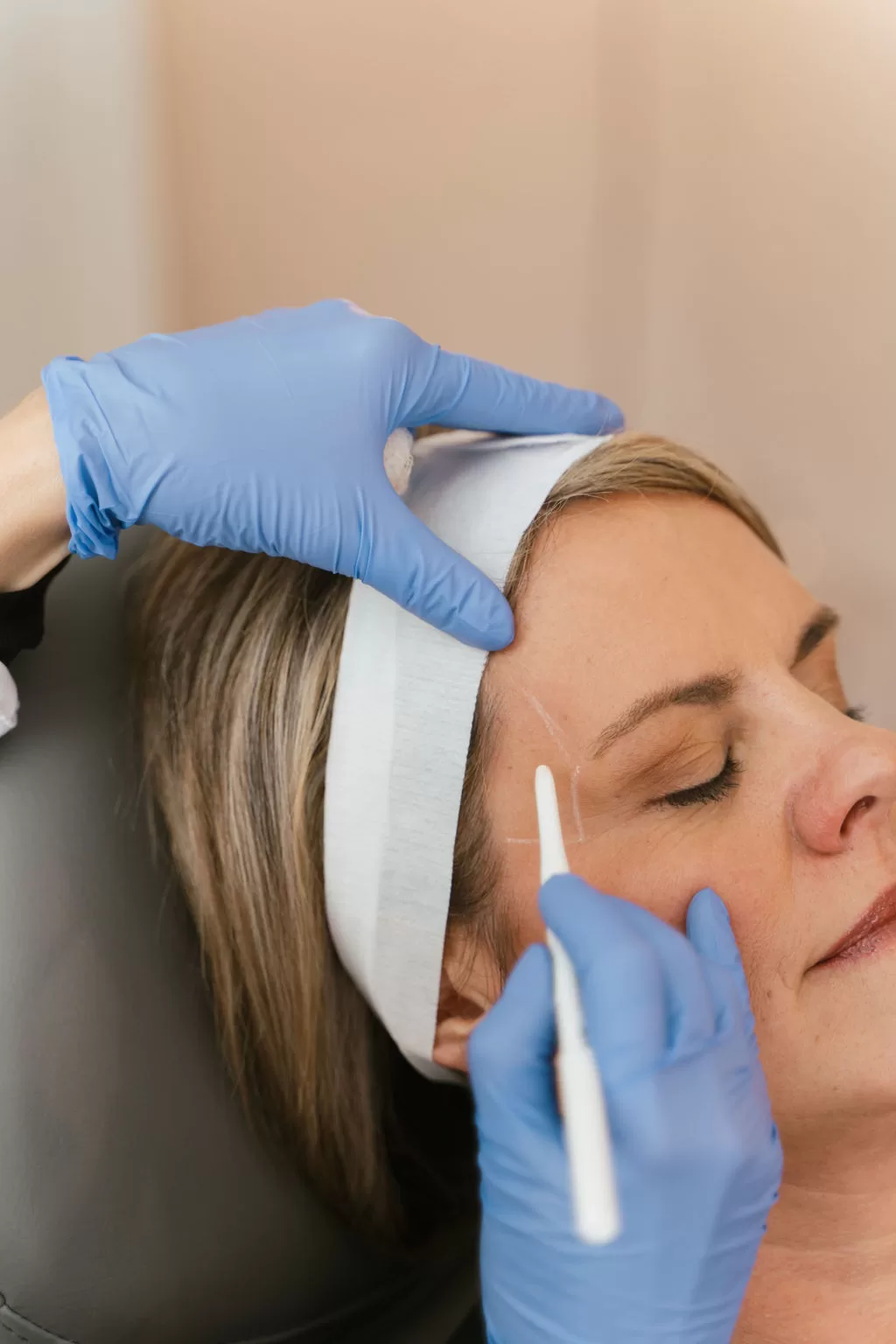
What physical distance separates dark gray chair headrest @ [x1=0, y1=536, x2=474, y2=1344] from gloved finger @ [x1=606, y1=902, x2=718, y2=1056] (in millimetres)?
487

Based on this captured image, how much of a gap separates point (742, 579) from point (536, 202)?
1019 mm

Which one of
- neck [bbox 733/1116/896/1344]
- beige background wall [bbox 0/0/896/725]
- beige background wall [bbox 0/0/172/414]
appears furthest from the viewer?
beige background wall [bbox 0/0/896/725]

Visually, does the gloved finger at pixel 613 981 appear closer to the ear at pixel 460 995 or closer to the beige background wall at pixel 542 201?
the ear at pixel 460 995

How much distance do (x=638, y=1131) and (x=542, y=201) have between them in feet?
4.93

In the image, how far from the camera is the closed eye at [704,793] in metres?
0.91

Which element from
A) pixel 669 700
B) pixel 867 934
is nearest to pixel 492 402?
pixel 669 700

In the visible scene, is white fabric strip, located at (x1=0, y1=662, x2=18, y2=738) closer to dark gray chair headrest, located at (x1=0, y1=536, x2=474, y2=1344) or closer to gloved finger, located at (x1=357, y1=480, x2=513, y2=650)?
dark gray chair headrest, located at (x1=0, y1=536, x2=474, y2=1344)

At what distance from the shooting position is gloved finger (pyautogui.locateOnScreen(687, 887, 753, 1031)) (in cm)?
84

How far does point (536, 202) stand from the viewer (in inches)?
67.7

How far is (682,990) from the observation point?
79 centimetres

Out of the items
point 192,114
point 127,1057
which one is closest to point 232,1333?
point 127,1057

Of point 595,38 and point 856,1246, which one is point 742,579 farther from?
point 595,38

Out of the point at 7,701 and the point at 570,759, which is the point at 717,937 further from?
the point at 7,701

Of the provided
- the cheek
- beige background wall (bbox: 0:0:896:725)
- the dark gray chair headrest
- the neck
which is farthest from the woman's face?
beige background wall (bbox: 0:0:896:725)
